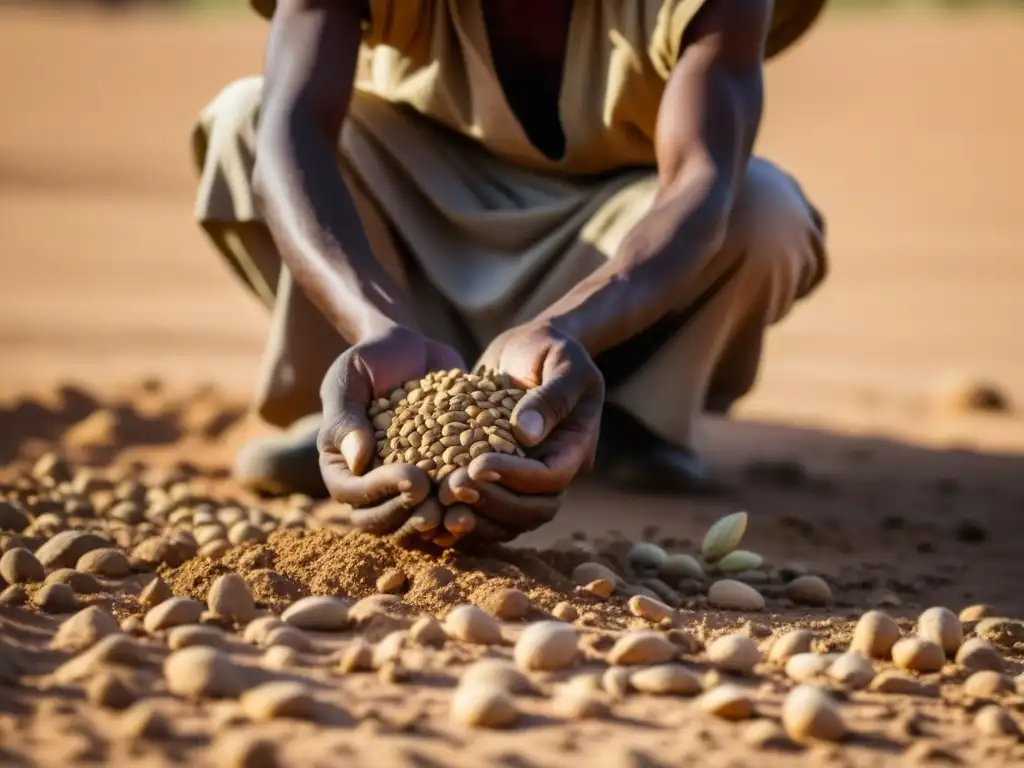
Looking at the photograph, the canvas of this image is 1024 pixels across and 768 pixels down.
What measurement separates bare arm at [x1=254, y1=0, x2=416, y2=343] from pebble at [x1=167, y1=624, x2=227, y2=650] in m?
0.71

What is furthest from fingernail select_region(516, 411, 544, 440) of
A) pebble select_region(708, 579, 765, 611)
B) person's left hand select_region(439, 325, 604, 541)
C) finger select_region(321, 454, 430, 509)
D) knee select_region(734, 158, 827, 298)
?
knee select_region(734, 158, 827, 298)

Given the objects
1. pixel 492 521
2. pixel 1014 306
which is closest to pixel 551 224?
pixel 492 521

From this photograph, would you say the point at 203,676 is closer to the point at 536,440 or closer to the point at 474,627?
the point at 474,627

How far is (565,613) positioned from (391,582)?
9.9 inches

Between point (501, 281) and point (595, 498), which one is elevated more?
point (501, 281)

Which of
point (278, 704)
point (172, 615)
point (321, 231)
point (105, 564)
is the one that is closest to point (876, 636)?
point (278, 704)

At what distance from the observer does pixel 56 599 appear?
2.00 meters

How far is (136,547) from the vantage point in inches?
93.6

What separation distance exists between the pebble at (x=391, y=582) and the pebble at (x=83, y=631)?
0.38 m

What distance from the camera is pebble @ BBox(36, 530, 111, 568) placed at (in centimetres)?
226

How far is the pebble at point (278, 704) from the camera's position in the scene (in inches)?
61.7

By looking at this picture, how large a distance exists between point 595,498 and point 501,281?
50cm

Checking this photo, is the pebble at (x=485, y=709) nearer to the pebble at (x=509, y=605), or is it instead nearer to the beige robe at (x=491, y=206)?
the pebble at (x=509, y=605)

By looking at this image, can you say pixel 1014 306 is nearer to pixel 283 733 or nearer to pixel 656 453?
pixel 656 453
